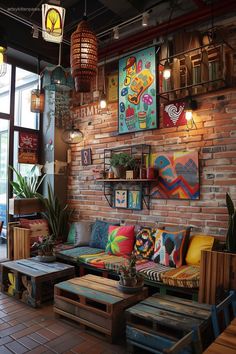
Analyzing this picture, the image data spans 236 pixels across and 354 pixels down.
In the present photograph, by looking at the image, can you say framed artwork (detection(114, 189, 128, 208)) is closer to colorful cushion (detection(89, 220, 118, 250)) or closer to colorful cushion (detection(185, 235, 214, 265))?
colorful cushion (detection(89, 220, 118, 250))

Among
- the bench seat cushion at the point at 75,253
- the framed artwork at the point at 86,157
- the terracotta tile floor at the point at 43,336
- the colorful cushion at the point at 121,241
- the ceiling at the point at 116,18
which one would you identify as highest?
the ceiling at the point at 116,18

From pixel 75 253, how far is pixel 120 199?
39.2 inches

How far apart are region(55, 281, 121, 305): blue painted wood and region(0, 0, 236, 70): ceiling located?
9.44 feet

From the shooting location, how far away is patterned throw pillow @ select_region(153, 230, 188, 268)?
3295 mm

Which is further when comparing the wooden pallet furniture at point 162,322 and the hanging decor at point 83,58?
the hanging decor at point 83,58

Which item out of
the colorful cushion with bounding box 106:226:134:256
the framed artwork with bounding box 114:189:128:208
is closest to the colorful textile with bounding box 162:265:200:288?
the colorful cushion with bounding box 106:226:134:256

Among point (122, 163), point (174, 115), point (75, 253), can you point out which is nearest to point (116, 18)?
point (174, 115)

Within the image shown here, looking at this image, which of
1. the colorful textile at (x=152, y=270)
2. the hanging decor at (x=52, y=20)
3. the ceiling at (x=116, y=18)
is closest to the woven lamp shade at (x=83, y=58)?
the hanging decor at (x=52, y=20)

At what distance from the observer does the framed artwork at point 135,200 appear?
411 centimetres

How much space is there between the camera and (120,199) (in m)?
4.35

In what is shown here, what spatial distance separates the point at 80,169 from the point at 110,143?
78cm

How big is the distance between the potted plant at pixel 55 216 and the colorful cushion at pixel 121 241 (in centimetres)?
111

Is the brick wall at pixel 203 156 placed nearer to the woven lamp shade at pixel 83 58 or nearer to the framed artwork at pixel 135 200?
the framed artwork at pixel 135 200

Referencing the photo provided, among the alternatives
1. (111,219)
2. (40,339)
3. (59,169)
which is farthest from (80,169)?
(40,339)
